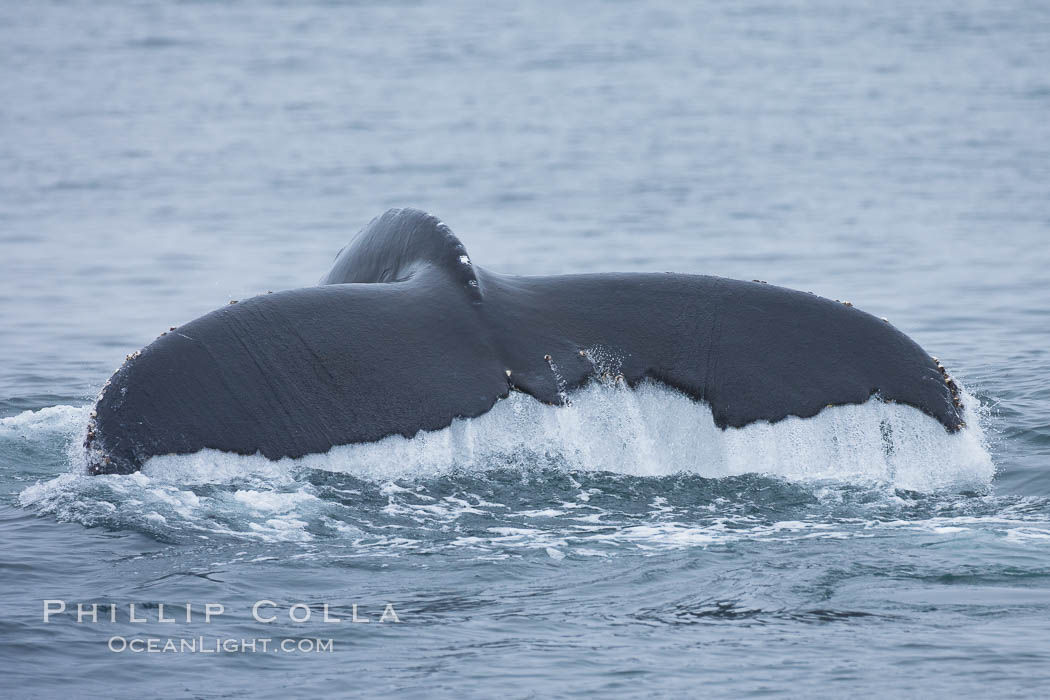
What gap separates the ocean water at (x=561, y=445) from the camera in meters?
5.90

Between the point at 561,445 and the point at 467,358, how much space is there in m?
0.65

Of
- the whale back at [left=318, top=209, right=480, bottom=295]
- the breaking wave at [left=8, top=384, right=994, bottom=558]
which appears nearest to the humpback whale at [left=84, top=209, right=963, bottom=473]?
the whale back at [left=318, top=209, right=480, bottom=295]

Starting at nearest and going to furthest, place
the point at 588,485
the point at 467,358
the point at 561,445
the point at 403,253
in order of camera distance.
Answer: the point at 467,358
the point at 561,445
the point at 588,485
the point at 403,253

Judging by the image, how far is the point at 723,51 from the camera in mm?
51562

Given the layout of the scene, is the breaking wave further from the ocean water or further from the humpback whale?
the humpback whale

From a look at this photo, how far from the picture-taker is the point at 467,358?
7.14 m

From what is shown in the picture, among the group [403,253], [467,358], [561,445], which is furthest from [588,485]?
[403,253]

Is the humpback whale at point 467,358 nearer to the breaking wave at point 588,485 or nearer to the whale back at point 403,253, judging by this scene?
the whale back at point 403,253

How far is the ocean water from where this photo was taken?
590cm

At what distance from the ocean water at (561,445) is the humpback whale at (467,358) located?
138mm

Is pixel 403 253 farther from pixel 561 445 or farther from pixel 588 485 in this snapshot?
pixel 588 485

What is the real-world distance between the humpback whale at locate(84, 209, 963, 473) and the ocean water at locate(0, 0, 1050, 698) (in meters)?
0.14

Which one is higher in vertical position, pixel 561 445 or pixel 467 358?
pixel 467 358

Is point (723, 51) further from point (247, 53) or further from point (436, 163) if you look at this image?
point (436, 163)
